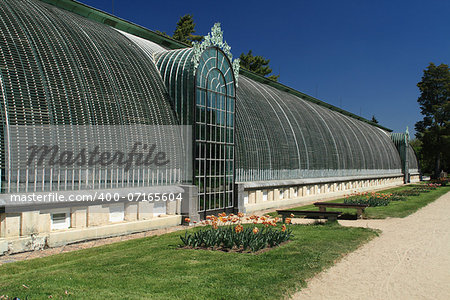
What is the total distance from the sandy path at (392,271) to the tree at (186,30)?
156 ft

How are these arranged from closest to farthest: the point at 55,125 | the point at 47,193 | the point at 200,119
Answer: the point at 47,193 → the point at 55,125 → the point at 200,119

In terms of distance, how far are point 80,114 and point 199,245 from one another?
6029 mm

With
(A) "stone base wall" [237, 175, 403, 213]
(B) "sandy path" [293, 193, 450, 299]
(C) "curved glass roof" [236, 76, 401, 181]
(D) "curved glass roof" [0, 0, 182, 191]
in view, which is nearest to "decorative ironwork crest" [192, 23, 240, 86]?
(D) "curved glass roof" [0, 0, 182, 191]

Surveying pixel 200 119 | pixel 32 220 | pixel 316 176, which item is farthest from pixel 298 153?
pixel 32 220

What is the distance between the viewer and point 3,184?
36.5 ft

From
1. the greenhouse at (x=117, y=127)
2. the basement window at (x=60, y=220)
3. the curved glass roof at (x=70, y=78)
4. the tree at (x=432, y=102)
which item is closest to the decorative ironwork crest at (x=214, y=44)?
the greenhouse at (x=117, y=127)

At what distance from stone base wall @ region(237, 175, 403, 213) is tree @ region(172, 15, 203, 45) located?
1218 inches

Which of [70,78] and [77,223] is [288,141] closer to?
[70,78]

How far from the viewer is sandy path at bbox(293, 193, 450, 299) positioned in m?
7.91

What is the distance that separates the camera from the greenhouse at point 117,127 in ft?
39.1

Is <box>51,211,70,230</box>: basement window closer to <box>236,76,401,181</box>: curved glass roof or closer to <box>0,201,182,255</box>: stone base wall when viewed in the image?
<box>0,201,182,255</box>: stone base wall

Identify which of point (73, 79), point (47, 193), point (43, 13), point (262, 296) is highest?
point (43, 13)

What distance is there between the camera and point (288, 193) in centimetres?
2683

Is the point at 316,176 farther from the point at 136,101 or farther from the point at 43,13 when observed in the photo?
the point at 43,13
